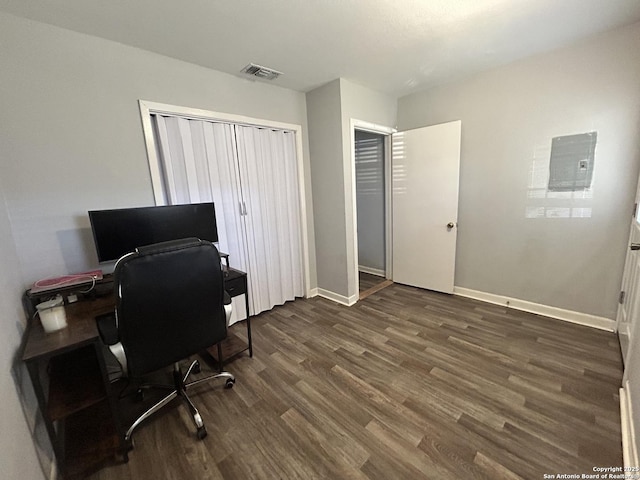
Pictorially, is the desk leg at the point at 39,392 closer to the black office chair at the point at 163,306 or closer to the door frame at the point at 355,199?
the black office chair at the point at 163,306

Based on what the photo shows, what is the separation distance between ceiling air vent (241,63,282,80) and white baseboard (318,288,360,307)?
2.50 metres

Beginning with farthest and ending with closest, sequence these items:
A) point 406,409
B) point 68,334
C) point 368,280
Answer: point 368,280
point 406,409
point 68,334

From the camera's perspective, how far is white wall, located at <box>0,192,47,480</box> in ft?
3.05

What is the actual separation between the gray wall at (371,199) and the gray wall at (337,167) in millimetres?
507

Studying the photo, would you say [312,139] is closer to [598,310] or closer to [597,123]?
[597,123]

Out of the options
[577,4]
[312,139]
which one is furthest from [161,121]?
[577,4]

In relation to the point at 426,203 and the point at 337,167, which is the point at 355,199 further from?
the point at 426,203

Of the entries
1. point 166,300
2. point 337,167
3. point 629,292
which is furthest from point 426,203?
point 166,300

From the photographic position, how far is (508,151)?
2.66 meters

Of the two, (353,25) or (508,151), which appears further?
(508,151)

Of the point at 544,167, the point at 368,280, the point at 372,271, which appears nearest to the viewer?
the point at 544,167

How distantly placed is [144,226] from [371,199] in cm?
297

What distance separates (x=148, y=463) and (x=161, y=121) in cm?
233

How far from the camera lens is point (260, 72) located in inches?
95.2
